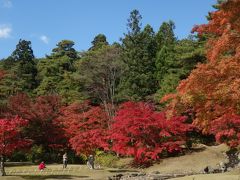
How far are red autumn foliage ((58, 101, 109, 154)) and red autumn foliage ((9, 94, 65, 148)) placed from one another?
2.99ft

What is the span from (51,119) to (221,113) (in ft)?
77.7

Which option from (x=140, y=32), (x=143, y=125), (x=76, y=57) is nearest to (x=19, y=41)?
(x=76, y=57)

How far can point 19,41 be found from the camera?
60125 millimetres

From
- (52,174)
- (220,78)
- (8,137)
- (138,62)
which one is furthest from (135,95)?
(220,78)

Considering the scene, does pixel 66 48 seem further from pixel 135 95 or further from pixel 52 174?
pixel 52 174

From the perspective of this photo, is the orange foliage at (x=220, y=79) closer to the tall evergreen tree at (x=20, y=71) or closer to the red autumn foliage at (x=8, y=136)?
the red autumn foliage at (x=8, y=136)

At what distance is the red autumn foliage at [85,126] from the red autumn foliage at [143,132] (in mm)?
1471

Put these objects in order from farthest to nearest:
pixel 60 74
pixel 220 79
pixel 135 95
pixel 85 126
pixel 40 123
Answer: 1. pixel 60 74
2. pixel 135 95
3. pixel 40 123
4. pixel 85 126
5. pixel 220 79

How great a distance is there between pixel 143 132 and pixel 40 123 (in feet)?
33.0

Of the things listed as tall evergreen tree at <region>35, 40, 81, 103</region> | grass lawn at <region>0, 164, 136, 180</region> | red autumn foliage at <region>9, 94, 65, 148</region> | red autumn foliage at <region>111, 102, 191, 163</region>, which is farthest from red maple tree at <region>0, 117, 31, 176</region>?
tall evergreen tree at <region>35, 40, 81, 103</region>

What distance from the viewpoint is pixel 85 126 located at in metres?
33.4

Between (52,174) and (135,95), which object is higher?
(135,95)

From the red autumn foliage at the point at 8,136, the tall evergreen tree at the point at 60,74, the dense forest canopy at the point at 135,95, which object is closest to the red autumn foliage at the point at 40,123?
the dense forest canopy at the point at 135,95

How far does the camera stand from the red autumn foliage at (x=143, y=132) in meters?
29.7
